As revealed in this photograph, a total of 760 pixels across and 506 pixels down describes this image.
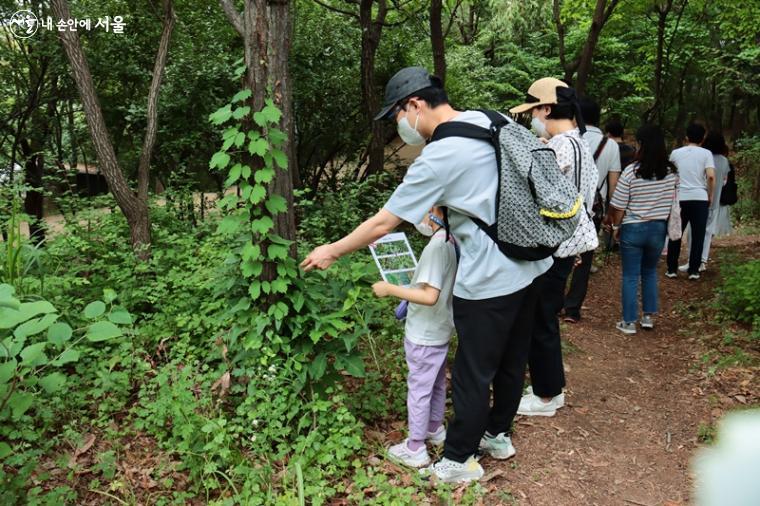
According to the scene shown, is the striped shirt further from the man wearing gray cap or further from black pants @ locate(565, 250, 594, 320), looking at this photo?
the man wearing gray cap

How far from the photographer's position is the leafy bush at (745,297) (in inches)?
189

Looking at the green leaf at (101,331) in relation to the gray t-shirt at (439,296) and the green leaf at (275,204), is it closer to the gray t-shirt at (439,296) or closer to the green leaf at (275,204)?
the green leaf at (275,204)

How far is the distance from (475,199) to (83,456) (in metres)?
2.58

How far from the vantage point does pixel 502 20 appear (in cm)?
1323

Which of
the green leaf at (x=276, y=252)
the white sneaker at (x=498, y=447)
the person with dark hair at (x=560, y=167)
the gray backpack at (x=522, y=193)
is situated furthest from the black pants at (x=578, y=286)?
the green leaf at (x=276, y=252)

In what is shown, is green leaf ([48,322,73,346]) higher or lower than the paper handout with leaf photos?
higher

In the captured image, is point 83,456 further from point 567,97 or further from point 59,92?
point 59,92

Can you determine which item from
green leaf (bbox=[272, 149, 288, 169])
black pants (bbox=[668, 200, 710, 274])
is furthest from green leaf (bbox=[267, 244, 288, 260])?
black pants (bbox=[668, 200, 710, 274])

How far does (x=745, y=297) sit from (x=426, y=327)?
3661mm

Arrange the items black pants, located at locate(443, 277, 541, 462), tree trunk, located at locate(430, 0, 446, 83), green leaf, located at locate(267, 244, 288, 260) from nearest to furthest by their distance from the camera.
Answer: black pants, located at locate(443, 277, 541, 462), green leaf, located at locate(267, 244, 288, 260), tree trunk, located at locate(430, 0, 446, 83)

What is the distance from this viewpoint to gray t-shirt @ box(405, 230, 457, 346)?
8.63 feet

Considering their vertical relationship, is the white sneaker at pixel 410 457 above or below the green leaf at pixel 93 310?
below

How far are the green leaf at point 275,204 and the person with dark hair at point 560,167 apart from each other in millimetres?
1550

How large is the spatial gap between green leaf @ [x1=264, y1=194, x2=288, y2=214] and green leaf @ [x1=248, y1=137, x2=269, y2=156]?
27cm
